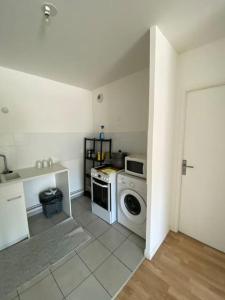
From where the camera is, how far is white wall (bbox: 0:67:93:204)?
2.11 meters

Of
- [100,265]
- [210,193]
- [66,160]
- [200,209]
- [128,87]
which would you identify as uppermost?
[128,87]

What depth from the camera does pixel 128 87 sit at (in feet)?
7.92

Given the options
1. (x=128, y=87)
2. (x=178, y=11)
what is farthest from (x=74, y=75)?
(x=178, y=11)

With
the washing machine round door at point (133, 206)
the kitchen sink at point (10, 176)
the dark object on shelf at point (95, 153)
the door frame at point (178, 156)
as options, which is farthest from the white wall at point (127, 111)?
the kitchen sink at point (10, 176)

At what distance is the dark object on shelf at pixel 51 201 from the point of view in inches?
92.1

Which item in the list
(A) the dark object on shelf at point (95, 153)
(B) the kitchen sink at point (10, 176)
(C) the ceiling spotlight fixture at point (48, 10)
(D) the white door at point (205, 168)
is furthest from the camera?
(A) the dark object on shelf at point (95, 153)

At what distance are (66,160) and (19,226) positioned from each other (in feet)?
4.42

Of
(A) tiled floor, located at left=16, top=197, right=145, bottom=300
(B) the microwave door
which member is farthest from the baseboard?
(B) the microwave door

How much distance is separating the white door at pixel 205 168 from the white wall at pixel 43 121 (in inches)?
83.0

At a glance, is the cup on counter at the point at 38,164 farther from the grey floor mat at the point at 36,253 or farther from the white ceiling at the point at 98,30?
the white ceiling at the point at 98,30

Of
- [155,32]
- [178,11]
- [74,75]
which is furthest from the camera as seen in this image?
[74,75]

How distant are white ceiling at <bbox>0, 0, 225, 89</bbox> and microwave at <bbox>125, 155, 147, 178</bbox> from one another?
1340mm

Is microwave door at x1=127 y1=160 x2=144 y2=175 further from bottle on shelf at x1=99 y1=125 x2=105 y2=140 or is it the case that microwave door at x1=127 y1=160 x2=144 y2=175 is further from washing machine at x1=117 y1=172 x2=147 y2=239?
bottle on shelf at x1=99 y1=125 x2=105 y2=140

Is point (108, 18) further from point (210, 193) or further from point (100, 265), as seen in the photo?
point (100, 265)
